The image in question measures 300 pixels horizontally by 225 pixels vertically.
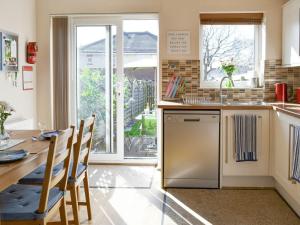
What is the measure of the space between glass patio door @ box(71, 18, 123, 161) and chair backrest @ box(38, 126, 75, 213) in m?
2.42

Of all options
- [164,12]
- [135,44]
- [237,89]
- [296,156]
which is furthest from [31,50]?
[296,156]

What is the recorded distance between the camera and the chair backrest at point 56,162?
83.9 inches

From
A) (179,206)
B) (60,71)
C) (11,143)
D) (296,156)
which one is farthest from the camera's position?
(60,71)

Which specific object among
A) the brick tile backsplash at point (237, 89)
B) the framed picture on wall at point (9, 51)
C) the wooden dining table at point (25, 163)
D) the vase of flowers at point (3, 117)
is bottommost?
the wooden dining table at point (25, 163)

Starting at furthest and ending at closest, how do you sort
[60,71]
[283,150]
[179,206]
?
[60,71]
[283,150]
[179,206]

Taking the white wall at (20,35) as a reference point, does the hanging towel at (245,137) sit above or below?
below

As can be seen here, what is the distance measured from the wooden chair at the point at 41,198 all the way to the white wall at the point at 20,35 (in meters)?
1.77

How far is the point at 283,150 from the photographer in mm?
3723

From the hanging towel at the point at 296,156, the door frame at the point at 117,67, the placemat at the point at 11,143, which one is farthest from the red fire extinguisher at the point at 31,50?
the hanging towel at the point at 296,156

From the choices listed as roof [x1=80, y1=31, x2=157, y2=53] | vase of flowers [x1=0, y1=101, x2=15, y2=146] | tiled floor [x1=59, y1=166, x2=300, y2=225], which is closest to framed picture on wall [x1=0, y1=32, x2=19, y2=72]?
roof [x1=80, y1=31, x2=157, y2=53]

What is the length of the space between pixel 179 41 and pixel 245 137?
56.4 inches

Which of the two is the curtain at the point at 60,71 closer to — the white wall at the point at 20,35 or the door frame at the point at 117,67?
the door frame at the point at 117,67

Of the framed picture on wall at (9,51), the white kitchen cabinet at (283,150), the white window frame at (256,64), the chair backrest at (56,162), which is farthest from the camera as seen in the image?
the white window frame at (256,64)

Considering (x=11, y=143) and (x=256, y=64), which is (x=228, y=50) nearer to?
(x=256, y=64)
